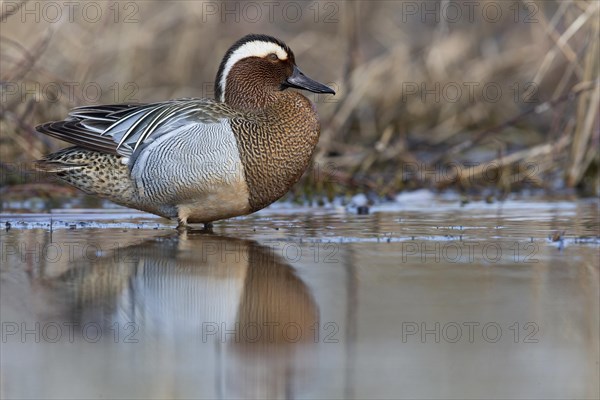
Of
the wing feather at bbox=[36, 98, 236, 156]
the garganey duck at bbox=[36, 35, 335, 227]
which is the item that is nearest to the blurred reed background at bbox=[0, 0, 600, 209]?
the wing feather at bbox=[36, 98, 236, 156]

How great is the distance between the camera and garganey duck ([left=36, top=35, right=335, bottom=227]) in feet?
18.2

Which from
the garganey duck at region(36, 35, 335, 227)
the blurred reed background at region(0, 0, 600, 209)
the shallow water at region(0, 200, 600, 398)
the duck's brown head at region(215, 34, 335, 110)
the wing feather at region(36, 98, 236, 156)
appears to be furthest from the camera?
the blurred reed background at region(0, 0, 600, 209)

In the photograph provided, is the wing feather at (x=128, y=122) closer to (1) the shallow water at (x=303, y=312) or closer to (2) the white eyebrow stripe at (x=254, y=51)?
(2) the white eyebrow stripe at (x=254, y=51)

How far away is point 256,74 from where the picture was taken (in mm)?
5980

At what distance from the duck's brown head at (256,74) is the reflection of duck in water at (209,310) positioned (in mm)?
1160

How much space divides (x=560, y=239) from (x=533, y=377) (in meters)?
2.27

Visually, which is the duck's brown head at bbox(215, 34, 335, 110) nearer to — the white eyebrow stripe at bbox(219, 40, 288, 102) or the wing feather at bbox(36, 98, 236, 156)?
the white eyebrow stripe at bbox(219, 40, 288, 102)

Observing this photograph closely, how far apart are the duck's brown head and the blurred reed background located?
1.30 metres

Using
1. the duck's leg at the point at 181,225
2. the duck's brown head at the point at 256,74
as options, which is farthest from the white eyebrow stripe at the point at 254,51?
the duck's leg at the point at 181,225

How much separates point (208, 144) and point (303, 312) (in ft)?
6.48

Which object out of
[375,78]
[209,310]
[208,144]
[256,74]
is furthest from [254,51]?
[375,78]

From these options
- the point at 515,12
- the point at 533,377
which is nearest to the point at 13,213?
the point at 533,377

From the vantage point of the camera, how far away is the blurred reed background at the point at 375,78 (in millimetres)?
7418

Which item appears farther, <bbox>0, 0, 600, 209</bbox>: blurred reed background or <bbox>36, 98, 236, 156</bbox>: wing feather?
<bbox>0, 0, 600, 209</bbox>: blurred reed background
